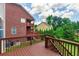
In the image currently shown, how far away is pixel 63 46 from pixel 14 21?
2.50ft

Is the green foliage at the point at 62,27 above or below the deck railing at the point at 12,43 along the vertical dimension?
above

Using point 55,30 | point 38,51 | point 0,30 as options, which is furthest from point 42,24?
point 0,30

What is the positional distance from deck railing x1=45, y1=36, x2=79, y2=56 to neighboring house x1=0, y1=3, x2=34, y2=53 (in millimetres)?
313

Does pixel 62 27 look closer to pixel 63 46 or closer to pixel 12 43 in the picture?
pixel 63 46

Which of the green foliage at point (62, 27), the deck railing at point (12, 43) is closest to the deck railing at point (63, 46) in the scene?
the green foliage at point (62, 27)

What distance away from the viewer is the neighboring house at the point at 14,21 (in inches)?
103

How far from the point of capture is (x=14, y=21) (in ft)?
8.66

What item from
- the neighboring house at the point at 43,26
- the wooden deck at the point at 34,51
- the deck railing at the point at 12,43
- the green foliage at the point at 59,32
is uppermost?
the neighboring house at the point at 43,26

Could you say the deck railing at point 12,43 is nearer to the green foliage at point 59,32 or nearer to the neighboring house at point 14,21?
→ the neighboring house at point 14,21

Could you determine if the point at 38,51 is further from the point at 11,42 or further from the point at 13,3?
the point at 13,3

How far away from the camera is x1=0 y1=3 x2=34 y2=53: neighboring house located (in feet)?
8.61

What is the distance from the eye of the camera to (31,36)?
271 centimetres

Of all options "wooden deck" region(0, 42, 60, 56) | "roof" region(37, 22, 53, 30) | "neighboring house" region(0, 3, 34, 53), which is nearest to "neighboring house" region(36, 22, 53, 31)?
"roof" region(37, 22, 53, 30)

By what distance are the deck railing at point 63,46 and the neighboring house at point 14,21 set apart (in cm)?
31
